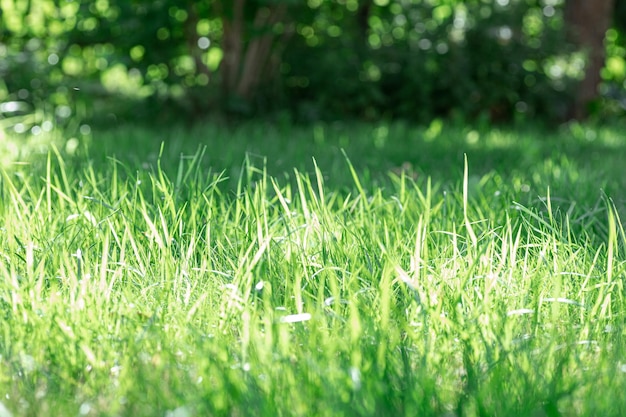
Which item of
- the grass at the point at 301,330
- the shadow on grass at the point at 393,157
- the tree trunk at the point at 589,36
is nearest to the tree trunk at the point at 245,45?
the shadow on grass at the point at 393,157

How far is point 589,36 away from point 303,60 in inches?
119

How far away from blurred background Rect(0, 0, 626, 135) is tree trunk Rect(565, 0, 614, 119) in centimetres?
1

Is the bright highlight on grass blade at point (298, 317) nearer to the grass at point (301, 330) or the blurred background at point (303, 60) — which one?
the grass at point (301, 330)

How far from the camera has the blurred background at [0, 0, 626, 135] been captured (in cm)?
671

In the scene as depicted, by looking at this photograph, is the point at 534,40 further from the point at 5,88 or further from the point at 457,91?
the point at 5,88

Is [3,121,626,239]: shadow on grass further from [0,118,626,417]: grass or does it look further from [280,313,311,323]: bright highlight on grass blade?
[280,313,311,323]: bright highlight on grass blade

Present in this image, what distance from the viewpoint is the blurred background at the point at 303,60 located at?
671 cm

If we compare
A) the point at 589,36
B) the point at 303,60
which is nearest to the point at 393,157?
the point at 303,60

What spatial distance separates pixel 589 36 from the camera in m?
8.58

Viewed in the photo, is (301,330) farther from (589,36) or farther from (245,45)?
(589,36)

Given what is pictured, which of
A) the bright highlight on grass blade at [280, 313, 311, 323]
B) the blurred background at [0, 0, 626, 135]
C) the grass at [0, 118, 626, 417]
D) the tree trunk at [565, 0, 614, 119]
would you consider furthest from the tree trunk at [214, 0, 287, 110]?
the bright highlight on grass blade at [280, 313, 311, 323]

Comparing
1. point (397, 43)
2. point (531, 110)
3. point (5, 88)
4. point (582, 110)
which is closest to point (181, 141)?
point (5, 88)

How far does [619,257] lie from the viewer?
2352mm

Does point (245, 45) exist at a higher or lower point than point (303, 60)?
higher
